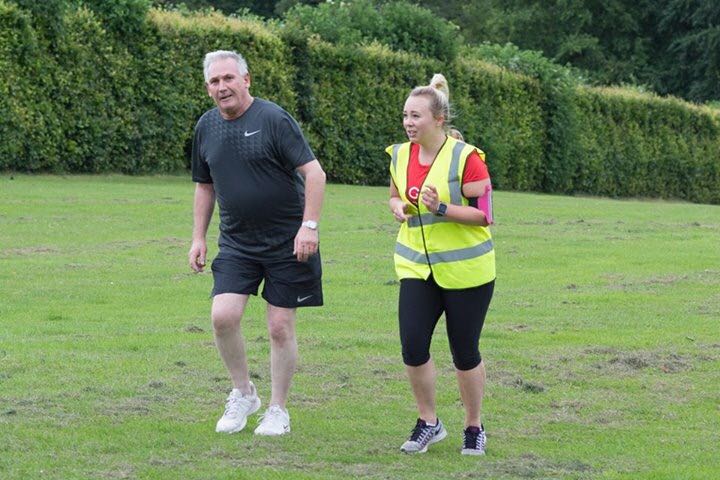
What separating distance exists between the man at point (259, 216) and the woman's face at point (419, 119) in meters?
0.70

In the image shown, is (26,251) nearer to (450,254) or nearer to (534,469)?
(450,254)

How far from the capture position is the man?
7766 millimetres

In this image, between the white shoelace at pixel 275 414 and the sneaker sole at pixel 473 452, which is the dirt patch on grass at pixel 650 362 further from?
the white shoelace at pixel 275 414

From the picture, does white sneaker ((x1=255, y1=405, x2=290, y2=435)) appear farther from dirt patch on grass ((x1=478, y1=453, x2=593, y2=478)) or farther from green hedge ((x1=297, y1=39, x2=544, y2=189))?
green hedge ((x1=297, y1=39, x2=544, y2=189))

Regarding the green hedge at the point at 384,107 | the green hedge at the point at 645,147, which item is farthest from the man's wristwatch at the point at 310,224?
the green hedge at the point at 645,147

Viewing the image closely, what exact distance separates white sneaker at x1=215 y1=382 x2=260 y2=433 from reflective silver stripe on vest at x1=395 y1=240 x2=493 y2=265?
1381 millimetres

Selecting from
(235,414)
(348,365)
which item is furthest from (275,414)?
(348,365)

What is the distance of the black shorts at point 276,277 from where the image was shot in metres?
7.89

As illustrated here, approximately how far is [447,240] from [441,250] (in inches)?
2.6

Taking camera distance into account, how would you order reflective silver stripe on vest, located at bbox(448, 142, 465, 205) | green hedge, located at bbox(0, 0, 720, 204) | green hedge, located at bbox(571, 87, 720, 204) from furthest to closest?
green hedge, located at bbox(571, 87, 720, 204) < green hedge, located at bbox(0, 0, 720, 204) < reflective silver stripe on vest, located at bbox(448, 142, 465, 205)

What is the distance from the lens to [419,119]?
7.34m

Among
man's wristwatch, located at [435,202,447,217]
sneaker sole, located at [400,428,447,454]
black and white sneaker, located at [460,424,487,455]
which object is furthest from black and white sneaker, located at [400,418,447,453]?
man's wristwatch, located at [435,202,447,217]

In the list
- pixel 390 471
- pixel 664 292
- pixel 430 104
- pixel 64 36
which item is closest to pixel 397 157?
pixel 430 104

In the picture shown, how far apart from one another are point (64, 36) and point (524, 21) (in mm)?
45869
